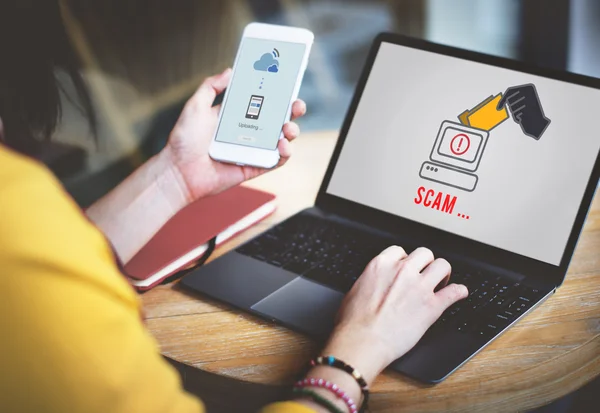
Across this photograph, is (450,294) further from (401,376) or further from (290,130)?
(290,130)

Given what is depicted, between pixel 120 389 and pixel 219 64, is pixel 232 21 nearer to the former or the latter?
pixel 219 64

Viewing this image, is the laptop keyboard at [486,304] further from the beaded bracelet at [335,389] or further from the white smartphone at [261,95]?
the white smartphone at [261,95]

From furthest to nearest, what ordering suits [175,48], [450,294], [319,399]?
[175,48] < [450,294] < [319,399]

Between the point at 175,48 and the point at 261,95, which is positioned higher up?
the point at 261,95

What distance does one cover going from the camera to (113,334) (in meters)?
0.57

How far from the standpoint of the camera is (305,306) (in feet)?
3.05

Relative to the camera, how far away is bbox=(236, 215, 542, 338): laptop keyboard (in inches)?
34.5

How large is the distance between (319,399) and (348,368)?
2.1 inches

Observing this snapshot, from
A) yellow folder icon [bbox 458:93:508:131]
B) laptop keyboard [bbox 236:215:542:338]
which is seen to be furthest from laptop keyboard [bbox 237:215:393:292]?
yellow folder icon [bbox 458:93:508:131]

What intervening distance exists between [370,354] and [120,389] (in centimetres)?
31

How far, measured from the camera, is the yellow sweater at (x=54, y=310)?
533 mm

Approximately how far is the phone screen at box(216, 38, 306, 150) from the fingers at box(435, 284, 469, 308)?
0.36 metres

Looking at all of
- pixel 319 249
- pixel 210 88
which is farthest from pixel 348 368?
pixel 210 88

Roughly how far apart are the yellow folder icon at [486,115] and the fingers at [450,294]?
0.28 metres
